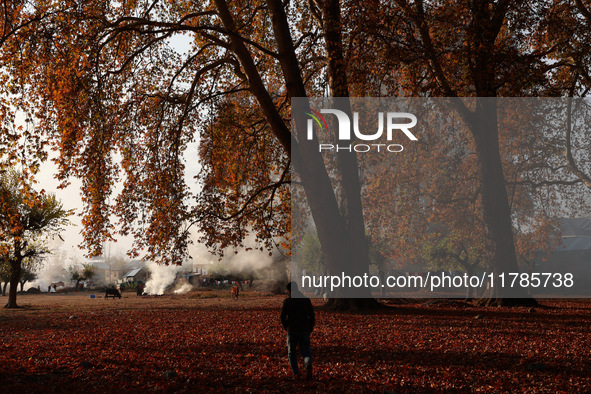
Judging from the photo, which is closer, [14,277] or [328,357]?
[328,357]

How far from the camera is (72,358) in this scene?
9.75m

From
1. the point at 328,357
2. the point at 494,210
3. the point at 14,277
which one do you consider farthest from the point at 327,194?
the point at 14,277

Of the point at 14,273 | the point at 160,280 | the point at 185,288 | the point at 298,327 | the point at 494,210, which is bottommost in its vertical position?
the point at 185,288

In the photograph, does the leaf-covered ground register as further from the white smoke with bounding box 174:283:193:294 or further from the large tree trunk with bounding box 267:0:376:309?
the white smoke with bounding box 174:283:193:294

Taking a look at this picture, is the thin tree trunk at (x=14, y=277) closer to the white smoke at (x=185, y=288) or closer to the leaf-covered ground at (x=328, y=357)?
the leaf-covered ground at (x=328, y=357)

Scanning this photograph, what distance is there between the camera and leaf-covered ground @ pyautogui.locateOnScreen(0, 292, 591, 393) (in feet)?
24.0

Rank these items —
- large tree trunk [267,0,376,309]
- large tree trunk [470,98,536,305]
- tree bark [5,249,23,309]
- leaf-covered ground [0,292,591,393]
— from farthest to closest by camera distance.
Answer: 1. tree bark [5,249,23,309]
2. large tree trunk [470,98,536,305]
3. large tree trunk [267,0,376,309]
4. leaf-covered ground [0,292,591,393]

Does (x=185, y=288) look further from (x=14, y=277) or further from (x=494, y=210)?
(x=494, y=210)

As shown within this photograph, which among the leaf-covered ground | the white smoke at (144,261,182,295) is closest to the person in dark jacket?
the leaf-covered ground

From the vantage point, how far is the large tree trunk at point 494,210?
1962 cm

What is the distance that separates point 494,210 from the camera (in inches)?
787

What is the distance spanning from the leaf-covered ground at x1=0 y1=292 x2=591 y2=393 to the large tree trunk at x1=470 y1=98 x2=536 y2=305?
14.0 feet

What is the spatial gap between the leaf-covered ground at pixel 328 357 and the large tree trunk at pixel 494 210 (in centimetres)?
427

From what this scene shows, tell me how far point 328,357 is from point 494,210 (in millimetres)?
13136
